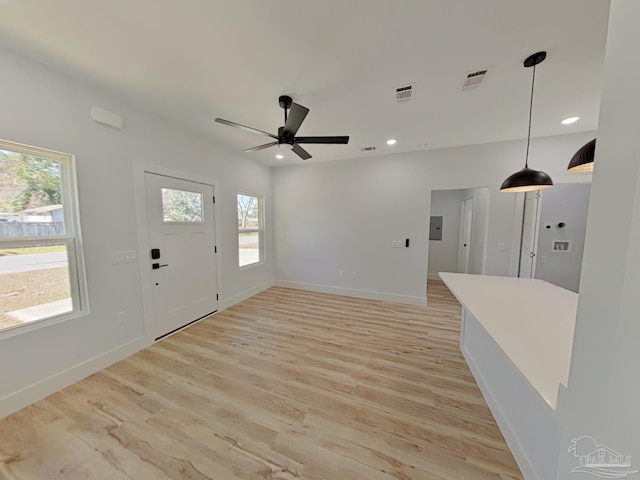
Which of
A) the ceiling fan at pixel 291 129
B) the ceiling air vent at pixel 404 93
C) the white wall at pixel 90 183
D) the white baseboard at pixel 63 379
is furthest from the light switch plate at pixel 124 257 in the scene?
the ceiling air vent at pixel 404 93

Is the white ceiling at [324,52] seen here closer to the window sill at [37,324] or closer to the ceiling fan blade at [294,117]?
the ceiling fan blade at [294,117]

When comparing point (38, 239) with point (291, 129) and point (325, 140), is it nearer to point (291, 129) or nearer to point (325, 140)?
point (291, 129)

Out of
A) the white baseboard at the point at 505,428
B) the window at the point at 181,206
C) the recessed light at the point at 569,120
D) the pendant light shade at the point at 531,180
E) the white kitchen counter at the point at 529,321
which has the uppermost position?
the recessed light at the point at 569,120

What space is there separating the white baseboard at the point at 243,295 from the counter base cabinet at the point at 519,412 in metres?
3.46

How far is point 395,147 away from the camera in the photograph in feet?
12.1

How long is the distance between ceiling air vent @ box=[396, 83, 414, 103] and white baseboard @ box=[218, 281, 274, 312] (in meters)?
3.72

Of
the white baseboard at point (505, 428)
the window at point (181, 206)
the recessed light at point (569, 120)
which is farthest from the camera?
the window at point (181, 206)

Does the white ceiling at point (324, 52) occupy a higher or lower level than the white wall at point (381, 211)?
higher

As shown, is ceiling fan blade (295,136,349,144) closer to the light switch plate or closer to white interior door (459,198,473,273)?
the light switch plate

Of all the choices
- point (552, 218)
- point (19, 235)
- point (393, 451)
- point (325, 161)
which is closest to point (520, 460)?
point (393, 451)

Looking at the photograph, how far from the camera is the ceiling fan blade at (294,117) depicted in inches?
75.3

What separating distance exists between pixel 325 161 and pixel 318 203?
2.74ft

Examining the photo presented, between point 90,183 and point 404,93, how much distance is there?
3.14m

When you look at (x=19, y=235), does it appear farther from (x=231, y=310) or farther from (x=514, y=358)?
(x=514, y=358)
